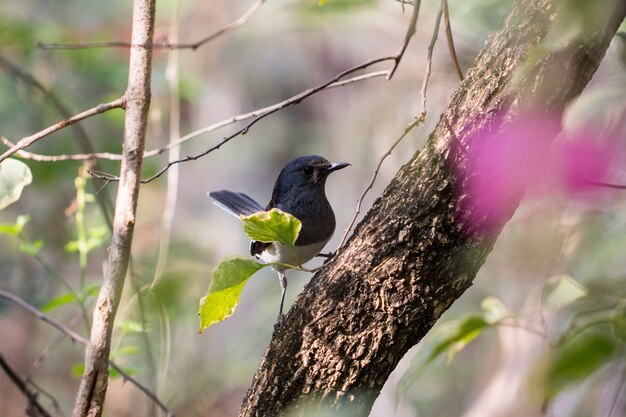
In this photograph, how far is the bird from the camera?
3.18 m

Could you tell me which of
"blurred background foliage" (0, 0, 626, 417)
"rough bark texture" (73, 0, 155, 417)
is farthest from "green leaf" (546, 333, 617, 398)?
"rough bark texture" (73, 0, 155, 417)

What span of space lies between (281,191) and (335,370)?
5.99 feet

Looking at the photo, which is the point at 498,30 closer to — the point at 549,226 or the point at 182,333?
the point at 549,226

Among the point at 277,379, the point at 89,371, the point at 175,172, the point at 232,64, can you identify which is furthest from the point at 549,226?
the point at 232,64

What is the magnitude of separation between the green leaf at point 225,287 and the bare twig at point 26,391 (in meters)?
0.48

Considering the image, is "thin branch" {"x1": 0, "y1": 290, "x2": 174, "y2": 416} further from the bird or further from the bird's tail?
the bird's tail

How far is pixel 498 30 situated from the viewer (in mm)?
1731

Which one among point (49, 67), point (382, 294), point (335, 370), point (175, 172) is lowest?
point (335, 370)

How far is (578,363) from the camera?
2.23 ft

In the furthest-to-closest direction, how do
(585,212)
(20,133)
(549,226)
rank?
(20,133)
(549,226)
(585,212)

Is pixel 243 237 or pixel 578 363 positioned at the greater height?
pixel 243 237

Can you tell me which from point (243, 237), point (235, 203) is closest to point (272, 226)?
point (235, 203)

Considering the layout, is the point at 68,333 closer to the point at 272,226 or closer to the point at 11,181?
the point at 11,181

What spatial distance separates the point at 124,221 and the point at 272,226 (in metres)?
0.43
